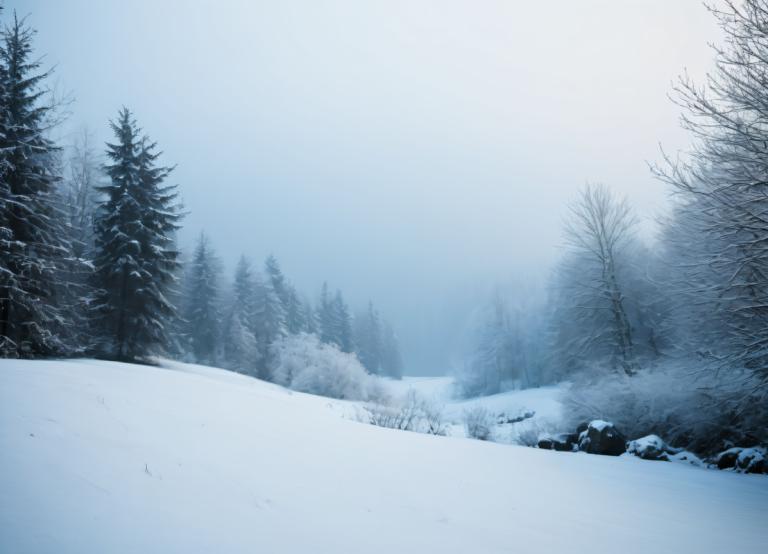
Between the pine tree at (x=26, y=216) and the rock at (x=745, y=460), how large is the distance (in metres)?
20.3

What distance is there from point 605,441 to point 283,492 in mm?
9768

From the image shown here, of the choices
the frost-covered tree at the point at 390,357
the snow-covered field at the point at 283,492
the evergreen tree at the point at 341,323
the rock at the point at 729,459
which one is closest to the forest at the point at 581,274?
the rock at the point at 729,459

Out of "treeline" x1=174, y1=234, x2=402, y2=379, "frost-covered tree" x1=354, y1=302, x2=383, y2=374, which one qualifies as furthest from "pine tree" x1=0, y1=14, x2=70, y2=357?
"frost-covered tree" x1=354, y1=302, x2=383, y2=374

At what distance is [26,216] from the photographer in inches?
506

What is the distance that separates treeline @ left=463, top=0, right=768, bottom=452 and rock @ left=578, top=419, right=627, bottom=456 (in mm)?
2464

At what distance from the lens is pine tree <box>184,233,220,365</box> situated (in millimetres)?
31422

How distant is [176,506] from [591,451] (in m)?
10.9

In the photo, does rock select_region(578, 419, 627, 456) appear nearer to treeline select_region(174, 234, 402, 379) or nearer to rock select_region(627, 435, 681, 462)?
rock select_region(627, 435, 681, 462)

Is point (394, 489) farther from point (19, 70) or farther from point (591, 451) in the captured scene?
point (19, 70)

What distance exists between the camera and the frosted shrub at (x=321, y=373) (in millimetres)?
29578

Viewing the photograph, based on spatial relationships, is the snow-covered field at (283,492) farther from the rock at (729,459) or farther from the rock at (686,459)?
the rock at (686,459)

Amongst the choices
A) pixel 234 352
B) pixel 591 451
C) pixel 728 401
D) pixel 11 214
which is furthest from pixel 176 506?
pixel 234 352

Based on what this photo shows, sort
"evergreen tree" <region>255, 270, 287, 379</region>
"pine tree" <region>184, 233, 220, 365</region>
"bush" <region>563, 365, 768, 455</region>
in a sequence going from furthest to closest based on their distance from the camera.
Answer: "evergreen tree" <region>255, 270, 287, 379</region> → "pine tree" <region>184, 233, 220, 365</region> → "bush" <region>563, 365, 768, 455</region>

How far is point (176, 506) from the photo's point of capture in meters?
2.71
